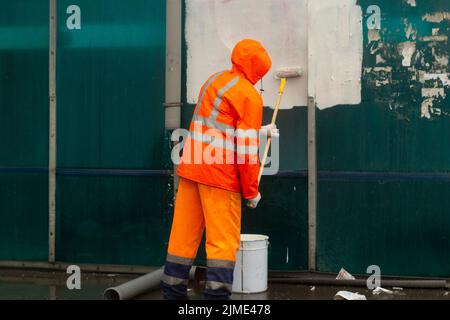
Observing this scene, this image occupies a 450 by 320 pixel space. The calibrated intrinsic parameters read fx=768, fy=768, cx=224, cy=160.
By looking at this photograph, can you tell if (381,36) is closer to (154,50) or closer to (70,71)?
(154,50)

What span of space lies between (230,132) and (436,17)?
86.8 inches

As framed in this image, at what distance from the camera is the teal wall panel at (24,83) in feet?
23.7

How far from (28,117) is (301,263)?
2894 millimetres

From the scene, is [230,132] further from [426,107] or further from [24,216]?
[24,216]

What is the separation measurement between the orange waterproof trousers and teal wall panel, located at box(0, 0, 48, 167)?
2230 millimetres

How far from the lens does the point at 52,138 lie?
7184 mm

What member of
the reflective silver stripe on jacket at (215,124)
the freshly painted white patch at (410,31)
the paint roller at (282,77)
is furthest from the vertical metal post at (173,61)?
the freshly painted white patch at (410,31)

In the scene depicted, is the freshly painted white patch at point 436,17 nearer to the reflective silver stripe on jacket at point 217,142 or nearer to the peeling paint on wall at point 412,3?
the peeling paint on wall at point 412,3

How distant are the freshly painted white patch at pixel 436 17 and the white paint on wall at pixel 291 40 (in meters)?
0.55

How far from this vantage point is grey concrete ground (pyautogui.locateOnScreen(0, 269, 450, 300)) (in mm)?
6195

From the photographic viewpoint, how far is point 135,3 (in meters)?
6.99

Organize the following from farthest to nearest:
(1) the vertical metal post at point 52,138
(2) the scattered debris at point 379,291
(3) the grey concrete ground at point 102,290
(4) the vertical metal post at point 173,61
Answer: (1) the vertical metal post at point 52,138 < (4) the vertical metal post at point 173,61 < (2) the scattered debris at point 379,291 < (3) the grey concrete ground at point 102,290

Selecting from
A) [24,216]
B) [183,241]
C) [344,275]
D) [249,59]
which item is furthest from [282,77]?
[24,216]

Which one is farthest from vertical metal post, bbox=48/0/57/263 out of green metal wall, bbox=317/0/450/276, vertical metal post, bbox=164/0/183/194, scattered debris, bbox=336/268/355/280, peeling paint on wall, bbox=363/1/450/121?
peeling paint on wall, bbox=363/1/450/121
